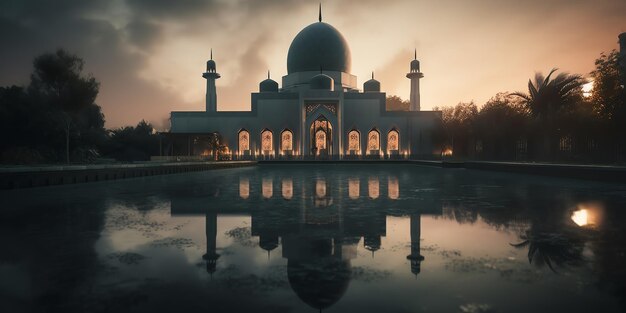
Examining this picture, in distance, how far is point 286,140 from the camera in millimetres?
46562

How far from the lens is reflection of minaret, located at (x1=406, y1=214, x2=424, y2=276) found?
3.46 m

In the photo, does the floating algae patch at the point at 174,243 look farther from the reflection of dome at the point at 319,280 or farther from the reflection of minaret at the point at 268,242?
the reflection of dome at the point at 319,280

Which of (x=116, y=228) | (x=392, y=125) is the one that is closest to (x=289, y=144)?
(x=392, y=125)

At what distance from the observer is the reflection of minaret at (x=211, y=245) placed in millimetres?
3501

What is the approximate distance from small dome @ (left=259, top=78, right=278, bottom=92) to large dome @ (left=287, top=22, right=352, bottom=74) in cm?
288

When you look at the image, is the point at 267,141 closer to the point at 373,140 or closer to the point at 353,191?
the point at 373,140

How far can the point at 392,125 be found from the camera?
47.1 m

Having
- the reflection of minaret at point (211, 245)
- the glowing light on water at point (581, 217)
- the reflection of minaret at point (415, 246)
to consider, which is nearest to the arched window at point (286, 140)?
the reflection of minaret at point (211, 245)

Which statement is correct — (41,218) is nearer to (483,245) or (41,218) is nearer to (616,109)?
(483,245)

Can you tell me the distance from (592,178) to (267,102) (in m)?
36.4

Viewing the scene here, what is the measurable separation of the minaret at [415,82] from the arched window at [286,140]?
654 inches

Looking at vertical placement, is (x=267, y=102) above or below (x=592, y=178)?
above

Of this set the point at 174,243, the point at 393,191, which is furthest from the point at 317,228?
Answer: the point at 393,191

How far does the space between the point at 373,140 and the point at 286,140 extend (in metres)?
9.83
